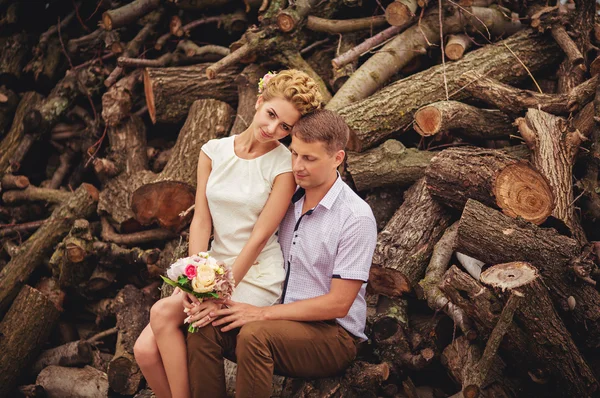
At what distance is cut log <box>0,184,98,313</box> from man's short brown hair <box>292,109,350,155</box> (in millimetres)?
3064

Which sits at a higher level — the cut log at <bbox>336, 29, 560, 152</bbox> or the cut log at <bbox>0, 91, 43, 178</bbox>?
the cut log at <bbox>336, 29, 560, 152</bbox>

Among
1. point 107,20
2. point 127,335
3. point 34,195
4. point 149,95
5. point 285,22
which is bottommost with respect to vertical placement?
point 127,335

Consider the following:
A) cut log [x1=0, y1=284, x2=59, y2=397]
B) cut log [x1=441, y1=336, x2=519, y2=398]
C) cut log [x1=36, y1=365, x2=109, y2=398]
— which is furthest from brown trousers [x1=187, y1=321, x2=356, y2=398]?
cut log [x1=0, y1=284, x2=59, y2=397]

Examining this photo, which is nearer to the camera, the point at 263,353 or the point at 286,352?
the point at 263,353

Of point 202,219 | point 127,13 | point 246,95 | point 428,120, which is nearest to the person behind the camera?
point 202,219

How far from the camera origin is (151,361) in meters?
3.29

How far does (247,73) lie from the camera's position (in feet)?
18.5

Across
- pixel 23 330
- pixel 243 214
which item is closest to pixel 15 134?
pixel 23 330

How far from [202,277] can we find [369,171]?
6.69 ft

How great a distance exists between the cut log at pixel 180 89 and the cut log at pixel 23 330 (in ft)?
6.58

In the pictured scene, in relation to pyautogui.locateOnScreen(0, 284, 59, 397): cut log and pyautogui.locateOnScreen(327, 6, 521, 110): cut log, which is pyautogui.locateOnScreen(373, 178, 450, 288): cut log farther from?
pyautogui.locateOnScreen(0, 284, 59, 397): cut log

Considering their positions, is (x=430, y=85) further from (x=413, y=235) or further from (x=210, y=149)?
(x=210, y=149)

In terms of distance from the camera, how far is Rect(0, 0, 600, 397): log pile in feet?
11.5

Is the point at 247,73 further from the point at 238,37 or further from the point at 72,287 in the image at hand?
the point at 72,287
